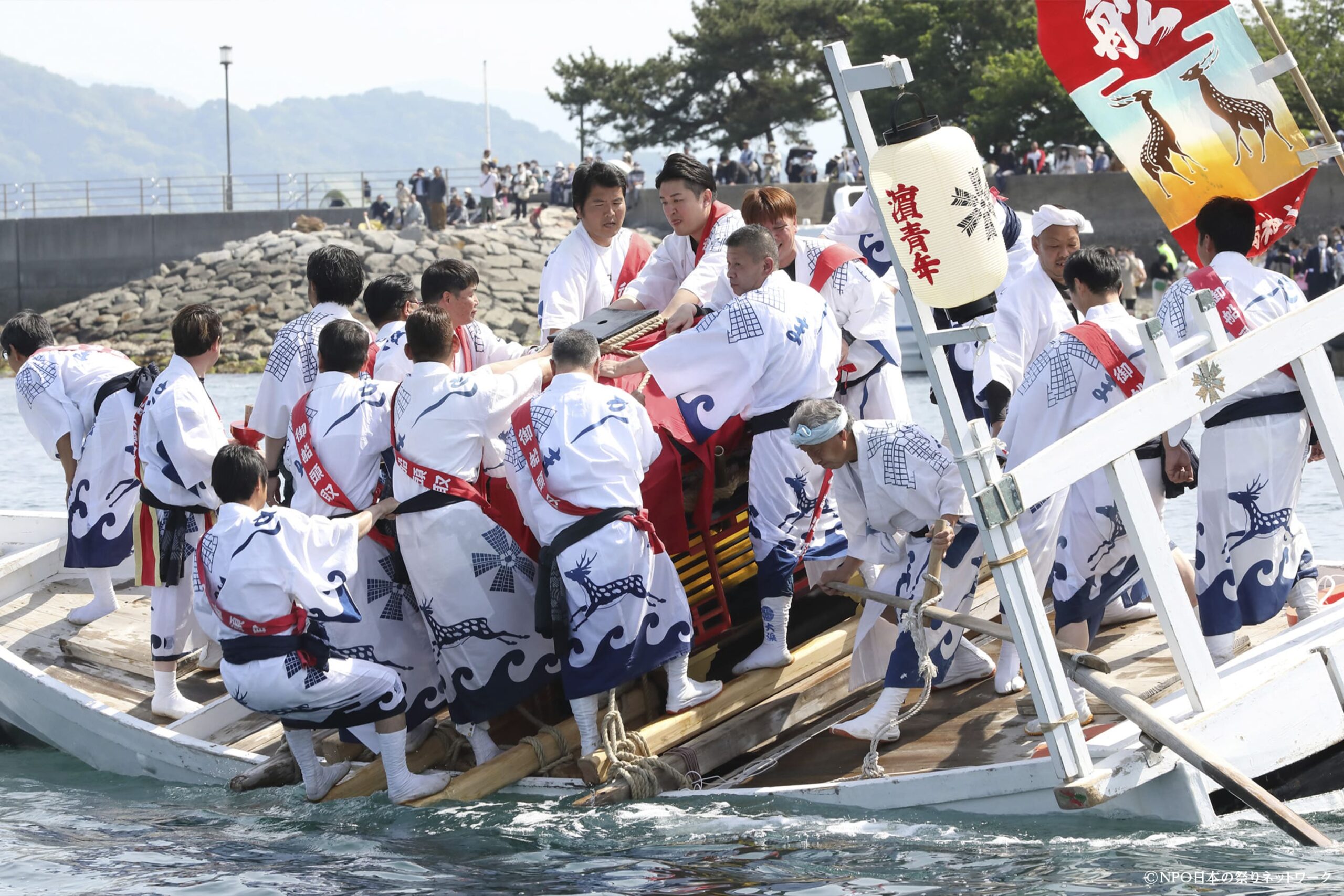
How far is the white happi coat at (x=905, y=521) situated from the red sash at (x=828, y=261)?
148 cm

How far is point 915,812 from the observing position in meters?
5.26

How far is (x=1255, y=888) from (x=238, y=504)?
149 inches

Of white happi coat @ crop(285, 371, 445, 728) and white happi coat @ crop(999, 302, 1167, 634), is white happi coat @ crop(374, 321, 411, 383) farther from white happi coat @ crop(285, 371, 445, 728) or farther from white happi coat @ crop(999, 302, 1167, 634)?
white happi coat @ crop(999, 302, 1167, 634)

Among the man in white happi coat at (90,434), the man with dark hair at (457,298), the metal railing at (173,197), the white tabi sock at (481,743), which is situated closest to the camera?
the white tabi sock at (481,743)

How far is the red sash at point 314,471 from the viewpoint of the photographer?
6.16m

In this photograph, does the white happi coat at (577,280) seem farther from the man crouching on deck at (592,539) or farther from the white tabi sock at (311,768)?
the white tabi sock at (311,768)

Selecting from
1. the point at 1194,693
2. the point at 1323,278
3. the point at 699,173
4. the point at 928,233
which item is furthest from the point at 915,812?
the point at 1323,278

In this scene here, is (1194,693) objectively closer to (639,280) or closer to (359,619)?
(359,619)

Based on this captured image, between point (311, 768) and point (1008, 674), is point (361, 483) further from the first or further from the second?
point (1008, 674)

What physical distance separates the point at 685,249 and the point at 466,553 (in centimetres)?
208

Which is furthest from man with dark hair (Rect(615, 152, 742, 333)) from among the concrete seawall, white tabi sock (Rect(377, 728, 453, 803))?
the concrete seawall

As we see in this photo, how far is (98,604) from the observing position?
27.7 ft

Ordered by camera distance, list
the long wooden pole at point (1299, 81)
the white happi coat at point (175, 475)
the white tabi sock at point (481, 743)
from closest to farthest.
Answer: the long wooden pole at point (1299, 81)
the white tabi sock at point (481, 743)
the white happi coat at point (175, 475)

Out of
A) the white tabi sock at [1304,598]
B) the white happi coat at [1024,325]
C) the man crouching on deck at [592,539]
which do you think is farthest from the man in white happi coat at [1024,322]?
the man crouching on deck at [592,539]
